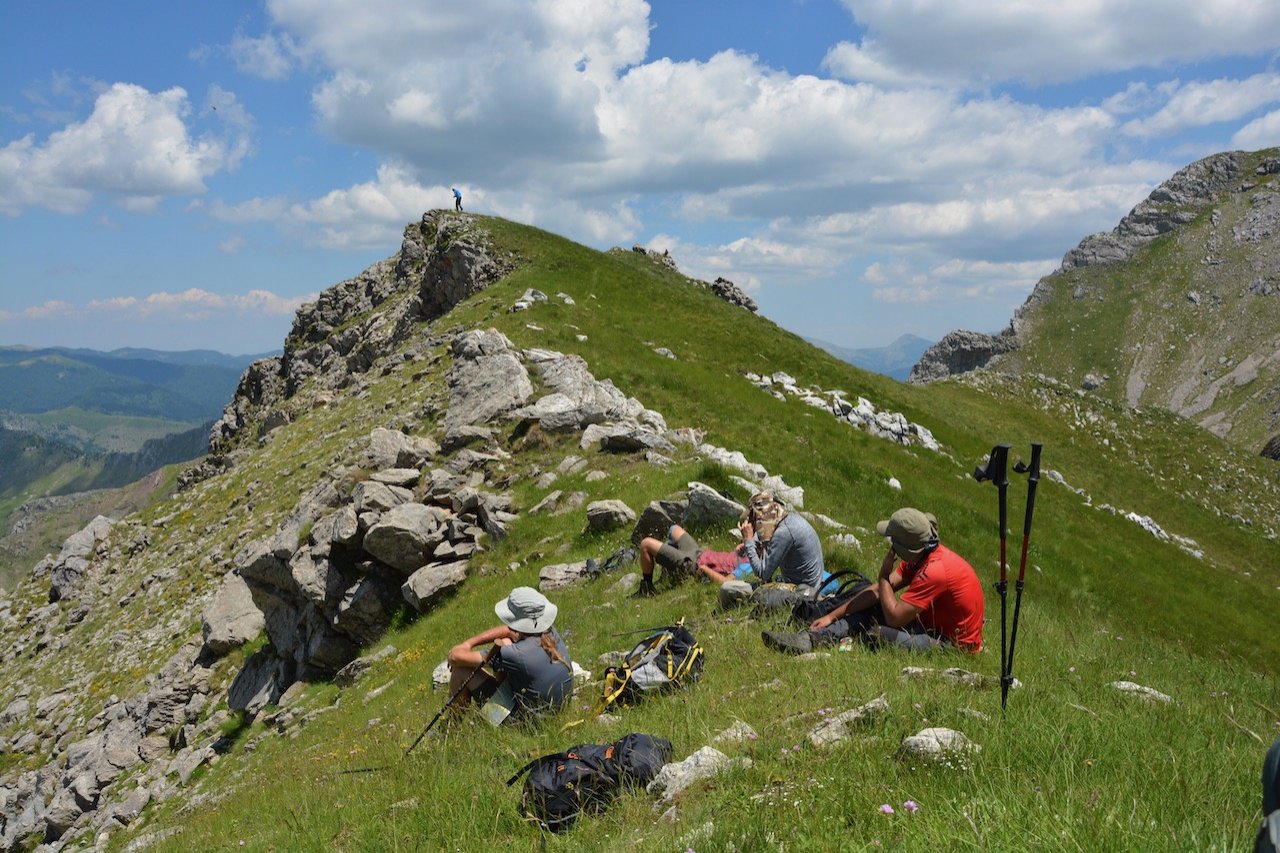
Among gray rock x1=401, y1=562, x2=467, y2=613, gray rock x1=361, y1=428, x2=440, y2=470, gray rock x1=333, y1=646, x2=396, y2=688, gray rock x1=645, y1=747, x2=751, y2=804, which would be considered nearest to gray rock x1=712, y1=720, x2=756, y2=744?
gray rock x1=645, y1=747, x2=751, y2=804

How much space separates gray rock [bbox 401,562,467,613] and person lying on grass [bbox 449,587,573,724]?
7.96 m

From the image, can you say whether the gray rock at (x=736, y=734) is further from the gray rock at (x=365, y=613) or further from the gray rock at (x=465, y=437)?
the gray rock at (x=465, y=437)

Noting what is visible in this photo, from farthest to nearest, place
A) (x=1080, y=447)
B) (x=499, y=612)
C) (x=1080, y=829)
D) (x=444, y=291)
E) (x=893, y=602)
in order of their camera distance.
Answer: (x=444, y=291) < (x=1080, y=447) < (x=499, y=612) < (x=893, y=602) < (x=1080, y=829)

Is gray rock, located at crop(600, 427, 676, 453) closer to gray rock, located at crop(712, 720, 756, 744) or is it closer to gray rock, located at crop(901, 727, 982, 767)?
gray rock, located at crop(712, 720, 756, 744)

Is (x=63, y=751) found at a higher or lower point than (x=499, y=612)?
lower

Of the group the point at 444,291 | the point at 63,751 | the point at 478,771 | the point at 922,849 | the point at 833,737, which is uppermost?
the point at 444,291

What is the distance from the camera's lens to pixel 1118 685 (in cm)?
709

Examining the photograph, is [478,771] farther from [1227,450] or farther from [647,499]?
[1227,450]

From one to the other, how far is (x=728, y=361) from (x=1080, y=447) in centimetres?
2770

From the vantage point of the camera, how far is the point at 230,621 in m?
22.1

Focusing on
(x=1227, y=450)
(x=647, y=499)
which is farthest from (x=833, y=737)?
(x=1227, y=450)

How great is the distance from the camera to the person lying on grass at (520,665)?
8773 millimetres

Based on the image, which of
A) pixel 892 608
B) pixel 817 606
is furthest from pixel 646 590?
pixel 892 608

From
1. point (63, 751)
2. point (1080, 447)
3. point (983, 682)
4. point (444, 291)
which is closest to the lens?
point (983, 682)
